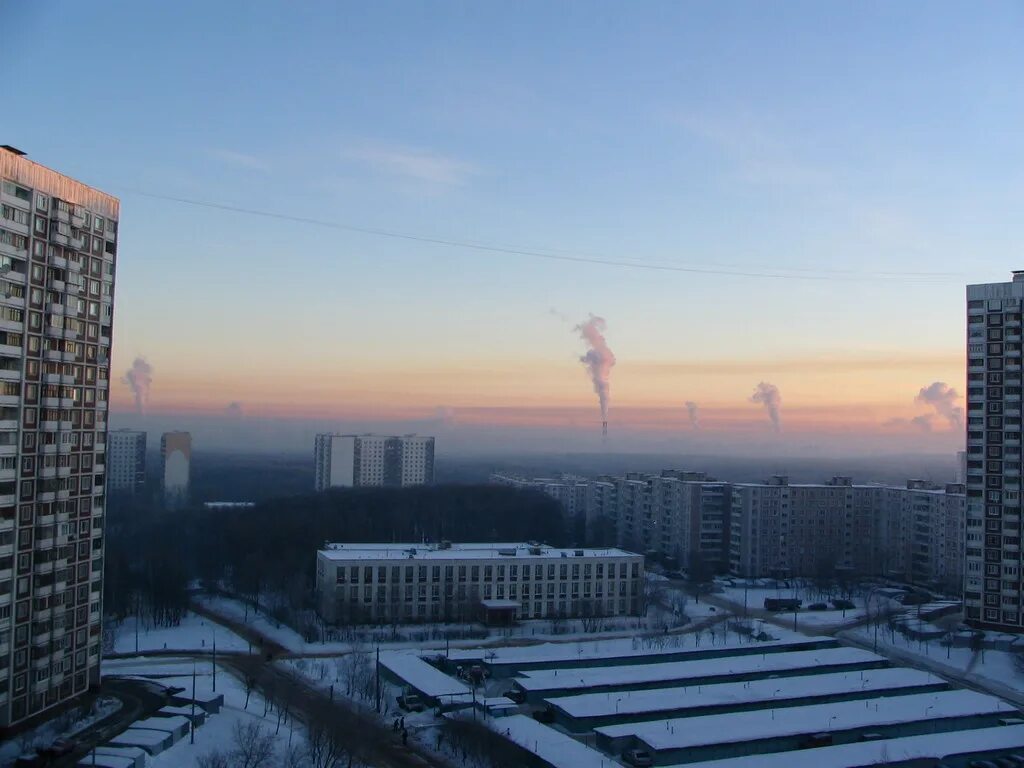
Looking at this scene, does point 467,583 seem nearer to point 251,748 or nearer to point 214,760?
point 251,748

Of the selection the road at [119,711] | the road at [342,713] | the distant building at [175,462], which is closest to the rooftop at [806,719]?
the road at [342,713]

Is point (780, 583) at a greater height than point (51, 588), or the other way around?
point (51, 588)

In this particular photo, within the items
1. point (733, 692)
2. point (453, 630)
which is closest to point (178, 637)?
point (453, 630)

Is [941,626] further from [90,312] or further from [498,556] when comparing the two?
[90,312]

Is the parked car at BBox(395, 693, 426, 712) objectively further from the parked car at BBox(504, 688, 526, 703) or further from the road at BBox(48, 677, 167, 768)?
the road at BBox(48, 677, 167, 768)

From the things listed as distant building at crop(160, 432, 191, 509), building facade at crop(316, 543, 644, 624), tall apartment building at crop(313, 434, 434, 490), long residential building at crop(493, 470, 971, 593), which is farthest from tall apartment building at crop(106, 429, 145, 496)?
building facade at crop(316, 543, 644, 624)

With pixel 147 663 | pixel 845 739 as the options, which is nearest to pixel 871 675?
pixel 845 739
